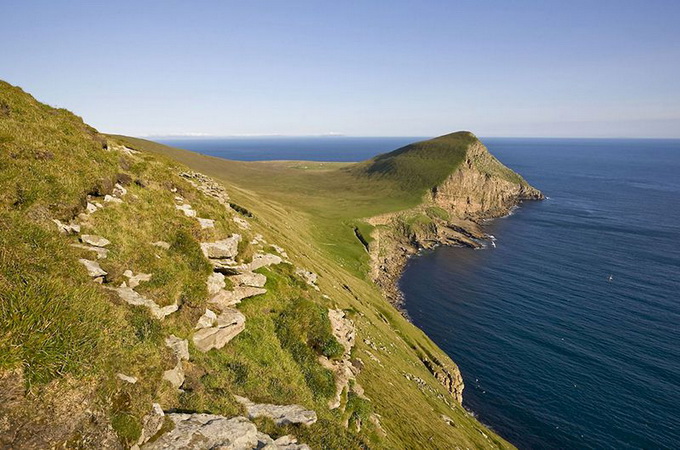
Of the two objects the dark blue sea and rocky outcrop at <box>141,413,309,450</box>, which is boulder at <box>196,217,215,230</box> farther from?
the dark blue sea

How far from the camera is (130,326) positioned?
1441 centimetres

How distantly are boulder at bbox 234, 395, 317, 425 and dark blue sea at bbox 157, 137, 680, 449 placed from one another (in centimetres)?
4965

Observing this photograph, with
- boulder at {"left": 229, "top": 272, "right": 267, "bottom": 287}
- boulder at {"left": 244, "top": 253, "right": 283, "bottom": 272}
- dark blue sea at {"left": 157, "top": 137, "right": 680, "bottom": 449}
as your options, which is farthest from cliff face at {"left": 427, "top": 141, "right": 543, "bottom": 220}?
boulder at {"left": 229, "top": 272, "right": 267, "bottom": 287}

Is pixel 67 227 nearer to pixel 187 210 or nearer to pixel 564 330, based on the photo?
pixel 187 210

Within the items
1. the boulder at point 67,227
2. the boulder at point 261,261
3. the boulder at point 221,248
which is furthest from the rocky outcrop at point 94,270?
the boulder at point 261,261

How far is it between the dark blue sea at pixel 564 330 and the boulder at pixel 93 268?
5978 centimetres

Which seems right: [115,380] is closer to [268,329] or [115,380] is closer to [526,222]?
[268,329]

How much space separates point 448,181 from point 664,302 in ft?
344

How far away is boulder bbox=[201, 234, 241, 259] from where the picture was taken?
923 inches

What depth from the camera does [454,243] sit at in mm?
134500

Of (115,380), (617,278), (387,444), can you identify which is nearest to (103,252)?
(115,380)

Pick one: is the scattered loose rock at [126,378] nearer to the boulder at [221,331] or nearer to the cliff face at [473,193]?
the boulder at [221,331]

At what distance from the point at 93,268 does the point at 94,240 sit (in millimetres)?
2883

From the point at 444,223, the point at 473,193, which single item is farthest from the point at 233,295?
the point at 473,193
